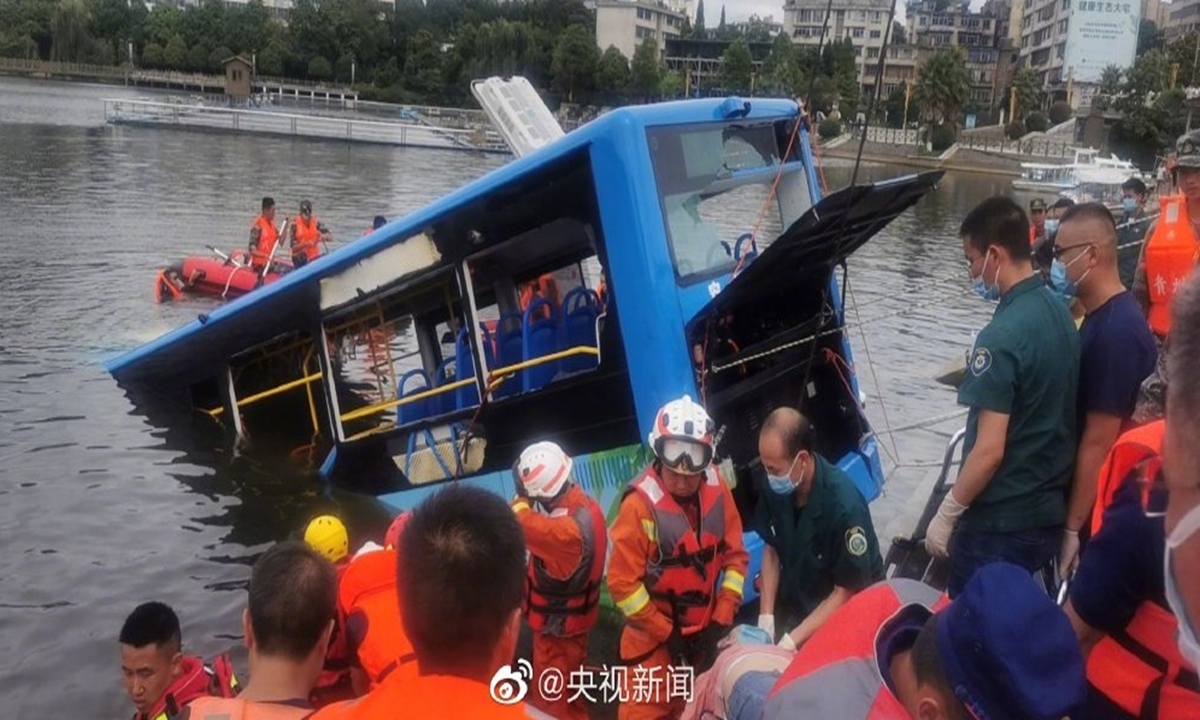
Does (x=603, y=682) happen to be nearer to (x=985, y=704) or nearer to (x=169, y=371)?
(x=985, y=704)

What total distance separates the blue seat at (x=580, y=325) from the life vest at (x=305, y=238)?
11255 millimetres

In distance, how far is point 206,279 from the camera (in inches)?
669

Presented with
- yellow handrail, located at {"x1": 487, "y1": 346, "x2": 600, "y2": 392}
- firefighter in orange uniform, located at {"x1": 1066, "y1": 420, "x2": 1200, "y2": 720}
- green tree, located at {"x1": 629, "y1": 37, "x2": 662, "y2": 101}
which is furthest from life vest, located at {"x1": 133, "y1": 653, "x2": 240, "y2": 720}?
green tree, located at {"x1": 629, "y1": 37, "x2": 662, "y2": 101}

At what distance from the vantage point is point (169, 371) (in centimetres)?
1037

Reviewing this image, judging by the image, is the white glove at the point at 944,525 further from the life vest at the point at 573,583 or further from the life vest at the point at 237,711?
the life vest at the point at 237,711

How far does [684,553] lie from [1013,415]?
1580mm

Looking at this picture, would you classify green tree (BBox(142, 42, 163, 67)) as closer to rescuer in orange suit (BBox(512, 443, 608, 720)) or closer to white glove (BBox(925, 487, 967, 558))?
rescuer in orange suit (BBox(512, 443, 608, 720))

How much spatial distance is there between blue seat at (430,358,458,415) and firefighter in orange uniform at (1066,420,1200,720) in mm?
5785

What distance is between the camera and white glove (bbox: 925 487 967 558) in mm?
4266

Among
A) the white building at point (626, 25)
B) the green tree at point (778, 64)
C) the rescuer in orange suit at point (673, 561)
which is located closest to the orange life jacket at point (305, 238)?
the rescuer in orange suit at point (673, 561)

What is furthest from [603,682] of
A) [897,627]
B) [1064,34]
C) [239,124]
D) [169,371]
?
[1064,34]

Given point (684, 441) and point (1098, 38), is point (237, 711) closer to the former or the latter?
point (684, 441)

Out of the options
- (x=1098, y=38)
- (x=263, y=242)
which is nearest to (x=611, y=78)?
(x=1098, y=38)

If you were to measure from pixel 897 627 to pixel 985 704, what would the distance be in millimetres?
306
